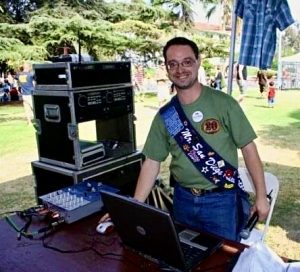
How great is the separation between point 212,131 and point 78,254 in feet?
2.50

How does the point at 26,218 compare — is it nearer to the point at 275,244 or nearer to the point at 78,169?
the point at 78,169

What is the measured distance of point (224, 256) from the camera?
1.29m

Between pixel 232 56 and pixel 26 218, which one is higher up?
pixel 232 56

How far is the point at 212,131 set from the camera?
1.68 metres

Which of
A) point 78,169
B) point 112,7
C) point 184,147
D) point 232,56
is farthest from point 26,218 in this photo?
point 112,7

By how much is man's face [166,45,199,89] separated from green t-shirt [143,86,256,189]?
0.33ft

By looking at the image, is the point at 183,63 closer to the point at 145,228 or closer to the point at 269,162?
the point at 145,228

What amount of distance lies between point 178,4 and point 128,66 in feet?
58.7

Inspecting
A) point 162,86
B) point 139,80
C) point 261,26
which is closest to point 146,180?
point 261,26

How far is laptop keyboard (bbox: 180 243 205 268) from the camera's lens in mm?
1212

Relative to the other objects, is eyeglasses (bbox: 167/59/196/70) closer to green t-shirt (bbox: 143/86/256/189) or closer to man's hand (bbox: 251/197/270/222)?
green t-shirt (bbox: 143/86/256/189)

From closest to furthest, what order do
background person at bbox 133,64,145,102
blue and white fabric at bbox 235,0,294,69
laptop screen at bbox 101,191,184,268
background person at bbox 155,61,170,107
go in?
laptop screen at bbox 101,191,184,268, blue and white fabric at bbox 235,0,294,69, background person at bbox 155,61,170,107, background person at bbox 133,64,145,102

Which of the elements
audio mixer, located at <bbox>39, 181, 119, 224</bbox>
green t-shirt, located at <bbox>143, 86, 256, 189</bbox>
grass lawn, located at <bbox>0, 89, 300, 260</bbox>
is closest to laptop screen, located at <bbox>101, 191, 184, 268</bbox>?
audio mixer, located at <bbox>39, 181, 119, 224</bbox>

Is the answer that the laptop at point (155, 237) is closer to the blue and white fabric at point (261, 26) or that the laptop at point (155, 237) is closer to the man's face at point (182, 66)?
the man's face at point (182, 66)
